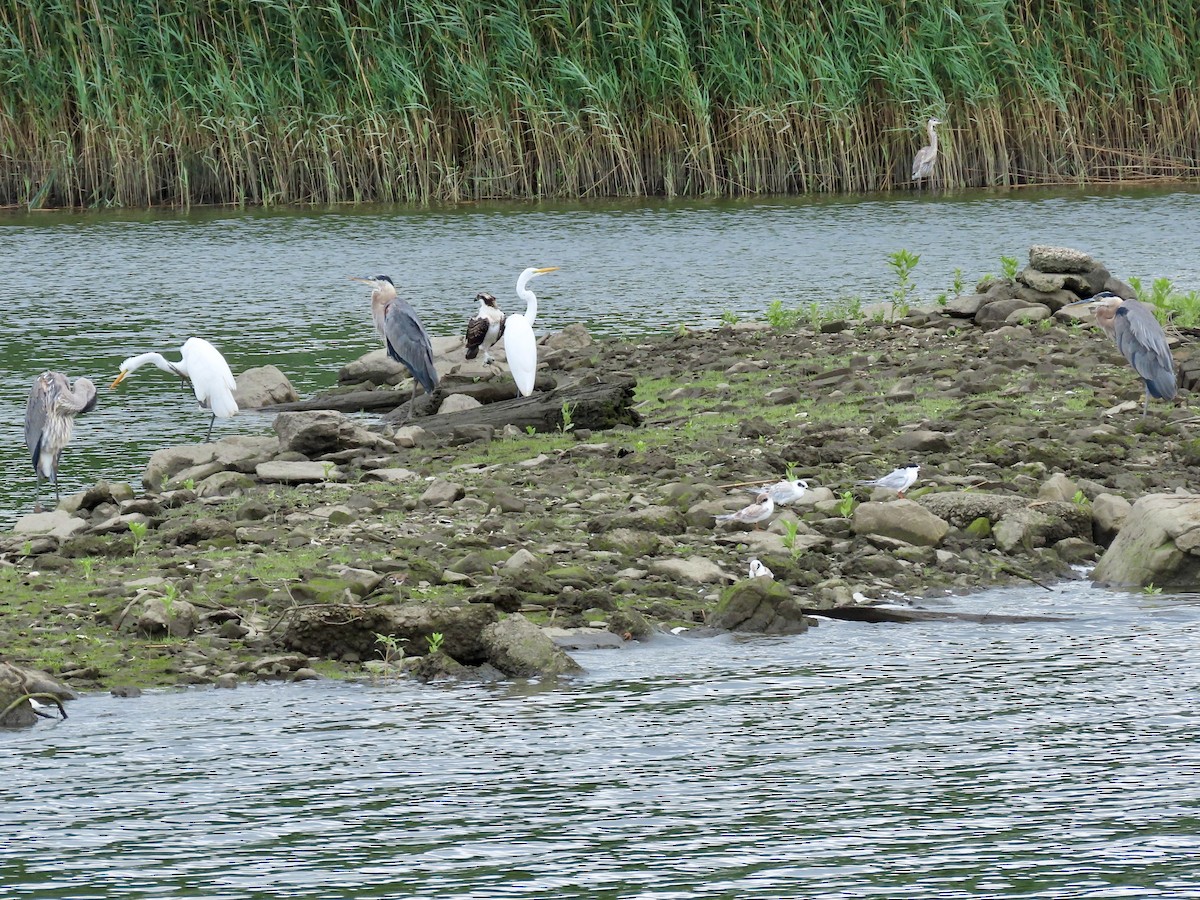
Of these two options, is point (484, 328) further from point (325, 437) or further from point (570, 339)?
point (325, 437)

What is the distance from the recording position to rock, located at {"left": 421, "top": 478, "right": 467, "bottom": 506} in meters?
9.65

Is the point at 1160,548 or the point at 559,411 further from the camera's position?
the point at 559,411

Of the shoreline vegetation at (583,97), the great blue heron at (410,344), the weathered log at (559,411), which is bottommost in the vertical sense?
the weathered log at (559,411)

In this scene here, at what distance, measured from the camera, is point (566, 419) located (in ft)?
37.9

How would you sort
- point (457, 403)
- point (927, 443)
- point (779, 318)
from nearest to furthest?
point (927, 443)
point (457, 403)
point (779, 318)

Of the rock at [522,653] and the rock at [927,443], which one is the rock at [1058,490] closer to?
the rock at [927,443]

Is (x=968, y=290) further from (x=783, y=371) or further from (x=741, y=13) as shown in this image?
(x=741, y=13)

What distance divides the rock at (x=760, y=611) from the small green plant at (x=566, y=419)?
391 cm

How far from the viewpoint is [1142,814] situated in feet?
18.6

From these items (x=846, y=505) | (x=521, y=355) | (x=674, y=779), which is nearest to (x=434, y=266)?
(x=521, y=355)

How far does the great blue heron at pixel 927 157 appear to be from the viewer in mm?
25609

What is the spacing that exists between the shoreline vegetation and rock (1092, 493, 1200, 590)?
725 inches

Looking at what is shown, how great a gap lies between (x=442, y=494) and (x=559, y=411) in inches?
85.1

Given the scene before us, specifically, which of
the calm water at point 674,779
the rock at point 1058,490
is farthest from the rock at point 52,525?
the rock at point 1058,490
